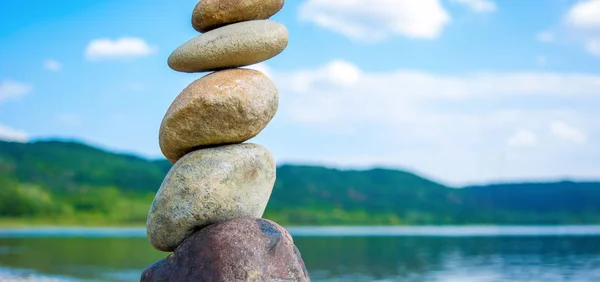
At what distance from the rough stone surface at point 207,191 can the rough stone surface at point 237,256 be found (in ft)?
1.15

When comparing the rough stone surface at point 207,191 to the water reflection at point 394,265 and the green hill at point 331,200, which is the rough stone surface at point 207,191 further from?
the green hill at point 331,200

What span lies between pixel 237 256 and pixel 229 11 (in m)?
5.29

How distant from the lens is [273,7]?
1669 cm

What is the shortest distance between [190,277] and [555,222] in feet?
606

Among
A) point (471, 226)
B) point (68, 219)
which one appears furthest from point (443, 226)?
point (68, 219)

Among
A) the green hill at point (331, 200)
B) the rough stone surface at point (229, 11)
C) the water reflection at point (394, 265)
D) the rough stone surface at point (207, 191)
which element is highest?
the green hill at point (331, 200)

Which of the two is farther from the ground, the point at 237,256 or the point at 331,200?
the point at 331,200

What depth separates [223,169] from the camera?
1530 cm

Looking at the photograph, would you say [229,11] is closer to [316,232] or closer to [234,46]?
[234,46]

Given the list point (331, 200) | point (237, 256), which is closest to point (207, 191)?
point (237, 256)

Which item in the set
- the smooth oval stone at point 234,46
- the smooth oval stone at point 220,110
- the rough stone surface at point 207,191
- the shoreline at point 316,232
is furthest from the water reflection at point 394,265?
the shoreline at point 316,232

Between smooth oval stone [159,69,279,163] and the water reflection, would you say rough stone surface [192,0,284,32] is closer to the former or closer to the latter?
smooth oval stone [159,69,279,163]

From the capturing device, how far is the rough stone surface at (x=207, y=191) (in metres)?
15.2

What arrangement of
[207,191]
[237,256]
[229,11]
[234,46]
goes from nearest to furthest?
1. [237,256]
2. [207,191]
3. [234,46]
4. [229,11]
